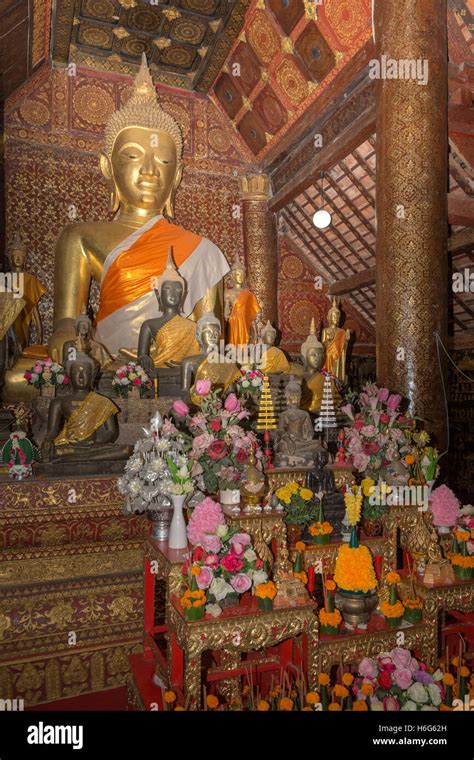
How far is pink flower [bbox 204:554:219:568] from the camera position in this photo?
2.41 metres

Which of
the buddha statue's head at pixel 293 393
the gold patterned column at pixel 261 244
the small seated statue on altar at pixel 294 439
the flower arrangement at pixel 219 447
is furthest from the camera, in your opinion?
the gold patterned column at pixel 261 244

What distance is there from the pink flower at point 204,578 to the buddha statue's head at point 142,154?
6.42 meters

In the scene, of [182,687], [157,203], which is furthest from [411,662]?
[157,203]

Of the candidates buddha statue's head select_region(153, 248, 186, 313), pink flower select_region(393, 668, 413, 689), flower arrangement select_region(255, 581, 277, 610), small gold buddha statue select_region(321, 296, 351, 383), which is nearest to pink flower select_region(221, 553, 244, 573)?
flower arrangement select_region(255, 581, 277, 610)

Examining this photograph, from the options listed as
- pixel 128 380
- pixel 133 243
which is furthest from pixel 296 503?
pixel 133 243

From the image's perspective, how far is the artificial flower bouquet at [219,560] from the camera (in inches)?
93.9

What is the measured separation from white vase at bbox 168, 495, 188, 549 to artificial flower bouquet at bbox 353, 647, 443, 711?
3.48 feet

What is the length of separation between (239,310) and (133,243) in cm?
179

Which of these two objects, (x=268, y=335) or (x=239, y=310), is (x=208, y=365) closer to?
(x=268, y=335)

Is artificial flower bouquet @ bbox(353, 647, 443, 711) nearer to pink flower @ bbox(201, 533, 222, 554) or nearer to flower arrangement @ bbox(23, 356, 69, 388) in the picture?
pink flower @ bbox(201, 533, 222, 554)

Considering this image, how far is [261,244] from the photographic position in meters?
9.09

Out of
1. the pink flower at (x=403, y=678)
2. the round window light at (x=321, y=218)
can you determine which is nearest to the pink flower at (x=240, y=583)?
the pink flower at (x=403, y=678)

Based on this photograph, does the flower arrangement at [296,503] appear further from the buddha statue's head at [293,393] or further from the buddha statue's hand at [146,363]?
the buddha statue's hand at [146,363]

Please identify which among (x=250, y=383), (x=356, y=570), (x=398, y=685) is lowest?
(x=398, y=685)
